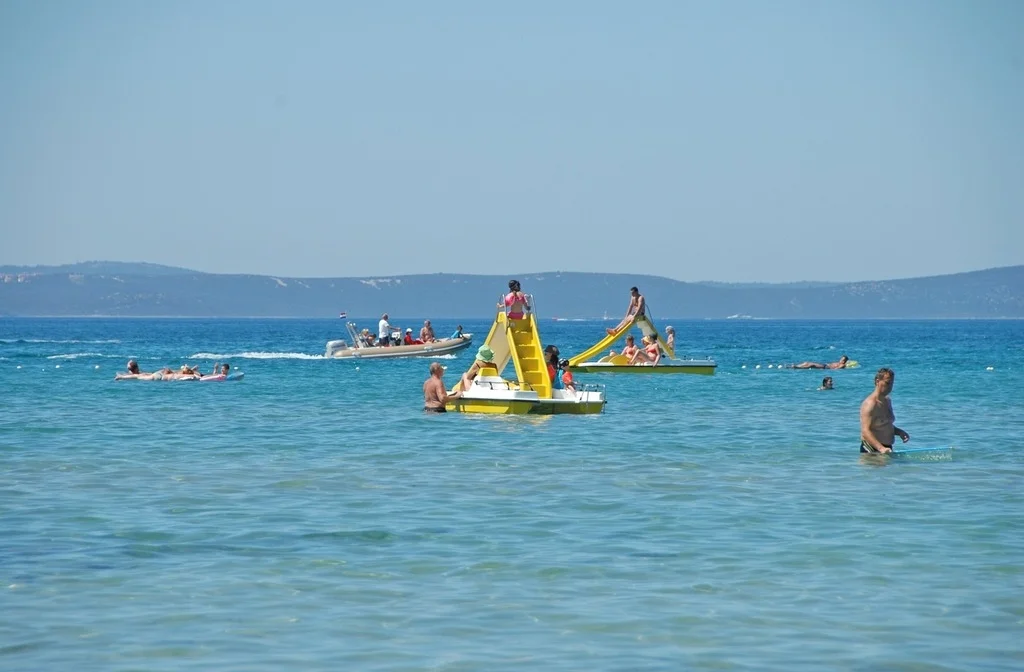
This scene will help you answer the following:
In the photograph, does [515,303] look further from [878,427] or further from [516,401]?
[878,427]

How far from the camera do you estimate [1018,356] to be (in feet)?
249

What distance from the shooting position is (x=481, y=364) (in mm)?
29766

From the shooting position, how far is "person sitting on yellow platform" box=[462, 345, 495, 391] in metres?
29.2

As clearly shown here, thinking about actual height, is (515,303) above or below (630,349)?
above

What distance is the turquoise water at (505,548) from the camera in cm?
1033

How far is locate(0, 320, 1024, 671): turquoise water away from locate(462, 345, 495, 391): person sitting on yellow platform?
1470mm

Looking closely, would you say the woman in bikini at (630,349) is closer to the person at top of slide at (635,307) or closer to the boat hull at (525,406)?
the person at top of slide at (635,307)

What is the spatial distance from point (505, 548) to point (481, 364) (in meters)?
16.0

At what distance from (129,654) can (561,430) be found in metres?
17.0

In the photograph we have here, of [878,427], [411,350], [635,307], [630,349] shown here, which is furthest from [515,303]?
[411,350]

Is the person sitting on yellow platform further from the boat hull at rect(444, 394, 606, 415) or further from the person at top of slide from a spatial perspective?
the person at top of slide

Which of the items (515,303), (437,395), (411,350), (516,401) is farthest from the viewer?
(411,350)

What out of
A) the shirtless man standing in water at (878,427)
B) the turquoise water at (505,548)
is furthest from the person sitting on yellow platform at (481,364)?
the shirtless man standing in water at (878,427)

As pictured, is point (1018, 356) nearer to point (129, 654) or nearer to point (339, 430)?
point (339, 430)
